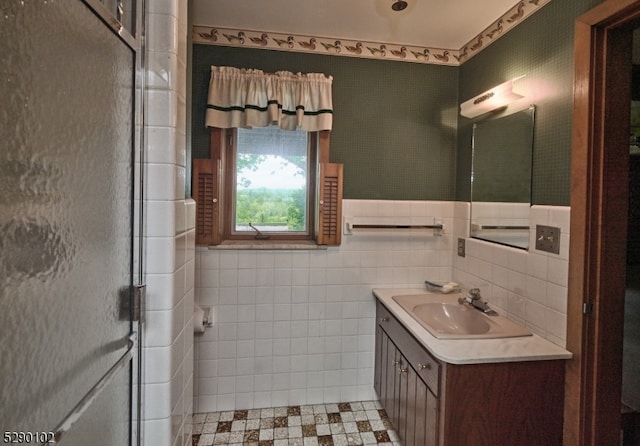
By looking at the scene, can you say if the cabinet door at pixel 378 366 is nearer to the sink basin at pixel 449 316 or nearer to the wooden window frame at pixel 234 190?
the sink basin at pixel 449 316

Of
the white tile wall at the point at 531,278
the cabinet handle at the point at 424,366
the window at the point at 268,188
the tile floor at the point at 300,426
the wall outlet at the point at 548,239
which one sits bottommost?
the tile floor at the point at 300,426

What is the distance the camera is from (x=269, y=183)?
2297 millimetres

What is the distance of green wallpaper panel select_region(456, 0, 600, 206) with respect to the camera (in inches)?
59.1

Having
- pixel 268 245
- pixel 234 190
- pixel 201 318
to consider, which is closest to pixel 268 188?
pixel 234 190

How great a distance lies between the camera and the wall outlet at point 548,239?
152 cm

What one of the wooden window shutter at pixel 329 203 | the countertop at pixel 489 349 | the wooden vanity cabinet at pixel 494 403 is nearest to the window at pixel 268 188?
the wooden window shutter at pixel 329 203

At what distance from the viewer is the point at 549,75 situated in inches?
63.6

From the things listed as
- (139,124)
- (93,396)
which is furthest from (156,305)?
(139,124)

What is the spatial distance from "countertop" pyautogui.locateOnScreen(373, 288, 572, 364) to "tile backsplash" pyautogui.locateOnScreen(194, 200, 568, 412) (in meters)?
0.59

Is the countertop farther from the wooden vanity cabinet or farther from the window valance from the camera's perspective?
the window valance

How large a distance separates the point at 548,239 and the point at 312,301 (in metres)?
1.40

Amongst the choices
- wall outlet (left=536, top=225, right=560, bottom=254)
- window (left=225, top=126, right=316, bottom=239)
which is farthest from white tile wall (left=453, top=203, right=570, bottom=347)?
window (left=225, top=126, right=316, bottom=239)

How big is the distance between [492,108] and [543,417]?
1.57 meters

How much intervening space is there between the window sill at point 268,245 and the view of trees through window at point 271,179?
9 centimetres
